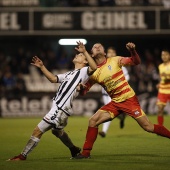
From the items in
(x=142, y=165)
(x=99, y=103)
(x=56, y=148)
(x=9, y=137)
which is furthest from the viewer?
(x=99, y=103)

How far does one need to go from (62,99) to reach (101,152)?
6.19 feet

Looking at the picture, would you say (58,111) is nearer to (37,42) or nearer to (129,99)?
(129,99)

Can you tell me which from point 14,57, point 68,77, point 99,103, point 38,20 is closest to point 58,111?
point 68,77

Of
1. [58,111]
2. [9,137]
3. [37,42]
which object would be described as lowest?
[9,137]

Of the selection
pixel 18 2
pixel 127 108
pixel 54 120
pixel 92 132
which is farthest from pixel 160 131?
pixel 18 2

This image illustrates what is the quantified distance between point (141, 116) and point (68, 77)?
141 centimetres

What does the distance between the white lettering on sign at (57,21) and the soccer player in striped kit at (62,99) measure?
1466 centimetres

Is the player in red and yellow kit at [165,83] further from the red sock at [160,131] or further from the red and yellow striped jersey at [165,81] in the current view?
the red sock at [160,131]

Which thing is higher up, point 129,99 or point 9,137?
point 129,99

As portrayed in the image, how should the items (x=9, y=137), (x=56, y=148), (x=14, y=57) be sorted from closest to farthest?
(x=56, y=148) → (x=9, y=137) → (x=14, y=57)

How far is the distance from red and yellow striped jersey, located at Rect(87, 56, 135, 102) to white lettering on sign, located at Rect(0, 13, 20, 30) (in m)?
14.6

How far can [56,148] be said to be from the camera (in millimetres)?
11797

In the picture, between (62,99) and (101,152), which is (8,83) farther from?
(62,99)

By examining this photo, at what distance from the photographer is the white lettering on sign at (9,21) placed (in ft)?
78.9
